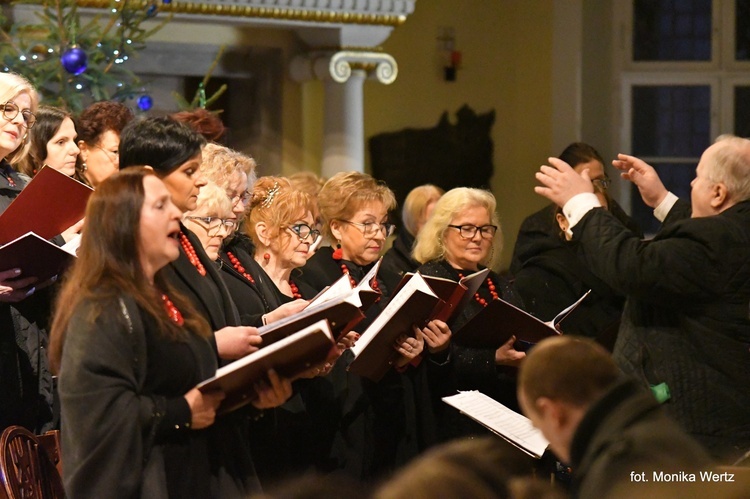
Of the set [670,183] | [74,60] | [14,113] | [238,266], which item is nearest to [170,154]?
[238,266]

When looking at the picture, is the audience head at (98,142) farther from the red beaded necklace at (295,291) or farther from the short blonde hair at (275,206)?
the red beaded necklace at (295,291)

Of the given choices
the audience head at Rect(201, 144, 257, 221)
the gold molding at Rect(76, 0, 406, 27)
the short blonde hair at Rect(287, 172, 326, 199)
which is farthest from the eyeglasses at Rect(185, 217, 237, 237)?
the gold molding at Rect(76, 0, 406, 27)

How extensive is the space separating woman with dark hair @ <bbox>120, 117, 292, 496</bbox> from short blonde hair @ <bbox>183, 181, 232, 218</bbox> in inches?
24.1

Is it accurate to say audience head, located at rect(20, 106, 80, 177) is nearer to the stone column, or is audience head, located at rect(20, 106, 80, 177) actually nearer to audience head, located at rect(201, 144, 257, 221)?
audience head, located at rect(201, 144, 257, 221)

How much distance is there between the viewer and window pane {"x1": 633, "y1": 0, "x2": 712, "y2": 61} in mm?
8773

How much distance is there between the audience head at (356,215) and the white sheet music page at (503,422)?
0.74 meters

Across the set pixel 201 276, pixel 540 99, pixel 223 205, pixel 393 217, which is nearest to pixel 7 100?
pixel 223 205

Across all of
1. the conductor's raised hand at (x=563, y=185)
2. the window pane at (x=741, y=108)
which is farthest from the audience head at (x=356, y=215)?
the window pane at (x=741, y=108)

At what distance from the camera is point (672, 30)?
29.0ft

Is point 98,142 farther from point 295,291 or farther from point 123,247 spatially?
point 123,247

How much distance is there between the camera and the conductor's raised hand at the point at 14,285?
344 cm

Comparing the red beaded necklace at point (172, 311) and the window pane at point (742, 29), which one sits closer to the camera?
the red beaded necklace at point (172, 311)

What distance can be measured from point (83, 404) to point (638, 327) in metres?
1.90

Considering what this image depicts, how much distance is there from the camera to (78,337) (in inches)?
96.9
